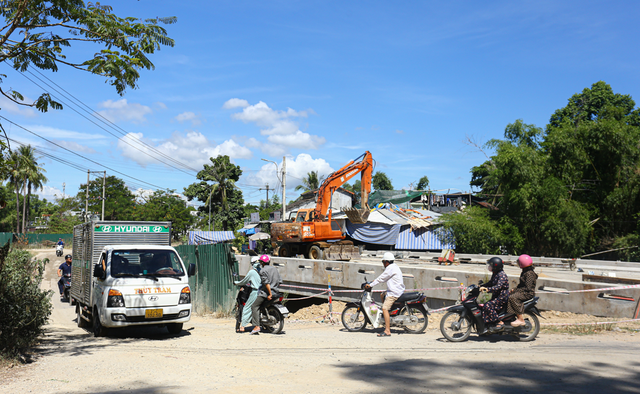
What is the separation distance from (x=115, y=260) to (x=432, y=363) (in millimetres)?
7559

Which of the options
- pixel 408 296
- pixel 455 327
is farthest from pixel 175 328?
pixel 455 327

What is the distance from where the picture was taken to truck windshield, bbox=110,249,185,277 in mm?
10742

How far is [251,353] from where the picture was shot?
27.8ft

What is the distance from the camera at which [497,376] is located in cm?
618

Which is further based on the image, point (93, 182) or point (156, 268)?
point (93, 182)

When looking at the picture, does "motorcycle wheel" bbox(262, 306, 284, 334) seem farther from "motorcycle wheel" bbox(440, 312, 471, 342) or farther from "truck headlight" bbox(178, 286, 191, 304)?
"motorcycle wheel" bbox(440, 312, 471, 342)

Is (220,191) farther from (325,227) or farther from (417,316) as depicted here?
(417,316)

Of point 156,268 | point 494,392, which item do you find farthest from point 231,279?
point 494,392

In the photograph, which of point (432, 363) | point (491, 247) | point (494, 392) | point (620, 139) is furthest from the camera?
point (491, 247)

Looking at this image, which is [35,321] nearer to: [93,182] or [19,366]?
[19,366]

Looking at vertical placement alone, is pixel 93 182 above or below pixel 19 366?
above

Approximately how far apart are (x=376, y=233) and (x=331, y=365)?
29.4 metres

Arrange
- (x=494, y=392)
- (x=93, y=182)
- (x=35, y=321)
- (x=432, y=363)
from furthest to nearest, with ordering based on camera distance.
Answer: (x=93, y=182)
(x=35, y=321)
(x=432, y=363)
(x=494, y=392)

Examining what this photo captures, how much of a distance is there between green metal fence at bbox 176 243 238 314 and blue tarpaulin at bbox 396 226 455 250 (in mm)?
20719
